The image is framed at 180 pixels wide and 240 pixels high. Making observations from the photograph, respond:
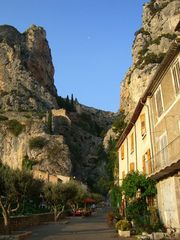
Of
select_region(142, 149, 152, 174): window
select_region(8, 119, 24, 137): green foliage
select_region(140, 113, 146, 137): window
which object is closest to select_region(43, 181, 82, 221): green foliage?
select_region(142, 149, 152, 174): window

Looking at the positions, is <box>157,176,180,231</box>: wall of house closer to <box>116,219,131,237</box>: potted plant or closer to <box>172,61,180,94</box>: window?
<box>116,219,131,237</box>: potted plant

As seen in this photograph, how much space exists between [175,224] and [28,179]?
451 inches

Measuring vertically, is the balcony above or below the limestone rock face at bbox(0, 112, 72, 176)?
below

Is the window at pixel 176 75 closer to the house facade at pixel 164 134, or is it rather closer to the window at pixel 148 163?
the house facade at pixel 164 134

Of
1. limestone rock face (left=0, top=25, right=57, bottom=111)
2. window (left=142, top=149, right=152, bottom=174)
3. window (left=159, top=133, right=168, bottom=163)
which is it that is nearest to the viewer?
window (left=159, top=133, right=168, bottom=163)

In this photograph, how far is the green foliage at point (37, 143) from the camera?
81562 millimetres

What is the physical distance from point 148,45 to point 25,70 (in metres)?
52.8

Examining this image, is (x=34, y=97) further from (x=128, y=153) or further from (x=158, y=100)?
(x=158, y=100)

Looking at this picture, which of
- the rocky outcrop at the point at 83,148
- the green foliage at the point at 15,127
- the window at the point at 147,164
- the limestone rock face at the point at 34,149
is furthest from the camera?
the rocky outcrop at the point at 83,148

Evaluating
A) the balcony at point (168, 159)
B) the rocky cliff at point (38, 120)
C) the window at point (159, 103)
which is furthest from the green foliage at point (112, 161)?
the balcony at point (168, 159)

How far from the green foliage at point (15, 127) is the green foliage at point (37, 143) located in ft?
21.2

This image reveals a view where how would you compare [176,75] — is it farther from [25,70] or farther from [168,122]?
[25,70]

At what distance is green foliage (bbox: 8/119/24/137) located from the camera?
87125 mm

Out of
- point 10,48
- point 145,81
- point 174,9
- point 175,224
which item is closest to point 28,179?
point 175,224
